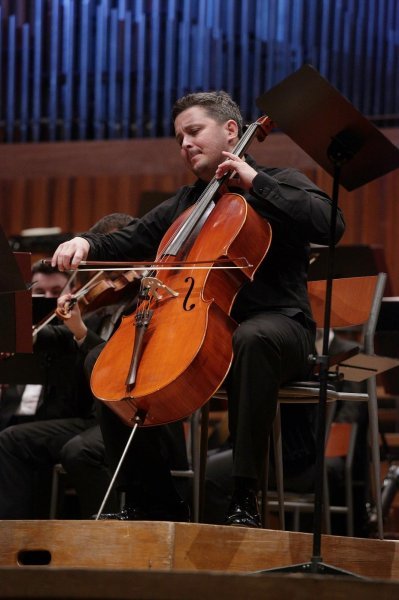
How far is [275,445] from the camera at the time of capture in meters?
3.06

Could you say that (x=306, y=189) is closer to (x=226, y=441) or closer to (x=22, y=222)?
(x=226, y=441)

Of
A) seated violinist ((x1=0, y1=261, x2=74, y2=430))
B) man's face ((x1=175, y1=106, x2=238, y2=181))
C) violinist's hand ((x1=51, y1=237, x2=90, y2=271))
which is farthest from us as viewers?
seated violinist ((x1=0, y1=261, x2=74, y2=430))

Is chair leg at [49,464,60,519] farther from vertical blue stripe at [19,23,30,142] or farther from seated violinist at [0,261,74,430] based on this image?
vertical blue stripe at [19,23,30,142]

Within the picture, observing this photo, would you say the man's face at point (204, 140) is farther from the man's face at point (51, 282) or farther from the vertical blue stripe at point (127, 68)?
the vertical blue stripe at point (127, 68)

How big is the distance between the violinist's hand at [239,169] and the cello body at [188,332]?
0.07 m

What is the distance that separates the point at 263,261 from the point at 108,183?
12.0ft

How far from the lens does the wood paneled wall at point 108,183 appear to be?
595cm

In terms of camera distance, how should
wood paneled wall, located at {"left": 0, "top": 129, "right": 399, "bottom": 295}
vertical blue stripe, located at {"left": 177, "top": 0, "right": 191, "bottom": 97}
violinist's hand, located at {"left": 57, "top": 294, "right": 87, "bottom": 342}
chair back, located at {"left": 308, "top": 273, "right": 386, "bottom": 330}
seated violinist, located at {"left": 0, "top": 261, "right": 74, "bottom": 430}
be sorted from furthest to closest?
vertical blue stripe, located at {"left": 177, "top": 0, "right": 191, "bottom": 97} < wood paneled wall, located at {"left": 0, "top": 129, "right": 399, "bottom": 295} < seated violinist, located at {"left": 0, "top": 261, "right": 74, "bottom": 430} < violinist's hand, located at {"left": 57, "top": 294, "right": 87, "bottom": 342} < chair back, located at {"left": 308, "top": 273, "right": 386, "bottom": 330}

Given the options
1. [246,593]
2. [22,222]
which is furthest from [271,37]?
[246,593]

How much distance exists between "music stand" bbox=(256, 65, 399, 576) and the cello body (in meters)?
0.35

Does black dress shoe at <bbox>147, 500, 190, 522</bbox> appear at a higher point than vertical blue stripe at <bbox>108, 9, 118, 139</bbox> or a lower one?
lower

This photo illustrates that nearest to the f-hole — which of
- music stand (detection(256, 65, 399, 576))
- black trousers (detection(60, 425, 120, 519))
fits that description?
music stand (detection(256, 65, 399, 576))

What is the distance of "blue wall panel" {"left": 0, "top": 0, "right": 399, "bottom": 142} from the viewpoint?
6223 millimetres

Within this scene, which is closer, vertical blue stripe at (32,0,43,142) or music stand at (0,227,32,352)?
music stand at (0,227,32,352)
